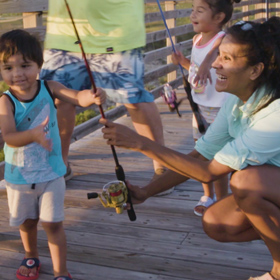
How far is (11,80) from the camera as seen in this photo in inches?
92.2

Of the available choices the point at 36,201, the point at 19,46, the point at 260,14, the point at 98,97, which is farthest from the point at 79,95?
the point at 260,14

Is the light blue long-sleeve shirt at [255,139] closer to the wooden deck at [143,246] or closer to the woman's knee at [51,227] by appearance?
the wooden deck at [143,246]

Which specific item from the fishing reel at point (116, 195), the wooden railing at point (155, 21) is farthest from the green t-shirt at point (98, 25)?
the fishing reel at point (116, 195)

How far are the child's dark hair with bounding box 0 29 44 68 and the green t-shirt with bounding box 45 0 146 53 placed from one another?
75 centimetres

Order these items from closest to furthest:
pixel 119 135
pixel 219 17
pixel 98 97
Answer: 1. pixel 119 135
2. pixel 98 97
3. pixel 219 17

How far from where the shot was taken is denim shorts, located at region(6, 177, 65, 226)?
92.0 inches

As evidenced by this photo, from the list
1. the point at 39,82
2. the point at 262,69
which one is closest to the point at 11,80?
the point at 39,82

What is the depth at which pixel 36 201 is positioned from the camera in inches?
93.9

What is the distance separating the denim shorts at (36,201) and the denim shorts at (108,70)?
96 cm

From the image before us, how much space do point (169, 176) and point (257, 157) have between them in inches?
17.4

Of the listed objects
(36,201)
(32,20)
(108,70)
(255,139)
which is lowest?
(36,201)

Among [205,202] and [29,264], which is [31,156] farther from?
[205,202]

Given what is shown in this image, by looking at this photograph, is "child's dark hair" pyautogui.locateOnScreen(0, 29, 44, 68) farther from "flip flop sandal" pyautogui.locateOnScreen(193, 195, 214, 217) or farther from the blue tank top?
"flip flop sandal" pyautogui.locateOnScreen(193, 195, 214, 217)

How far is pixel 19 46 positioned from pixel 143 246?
1131mm
